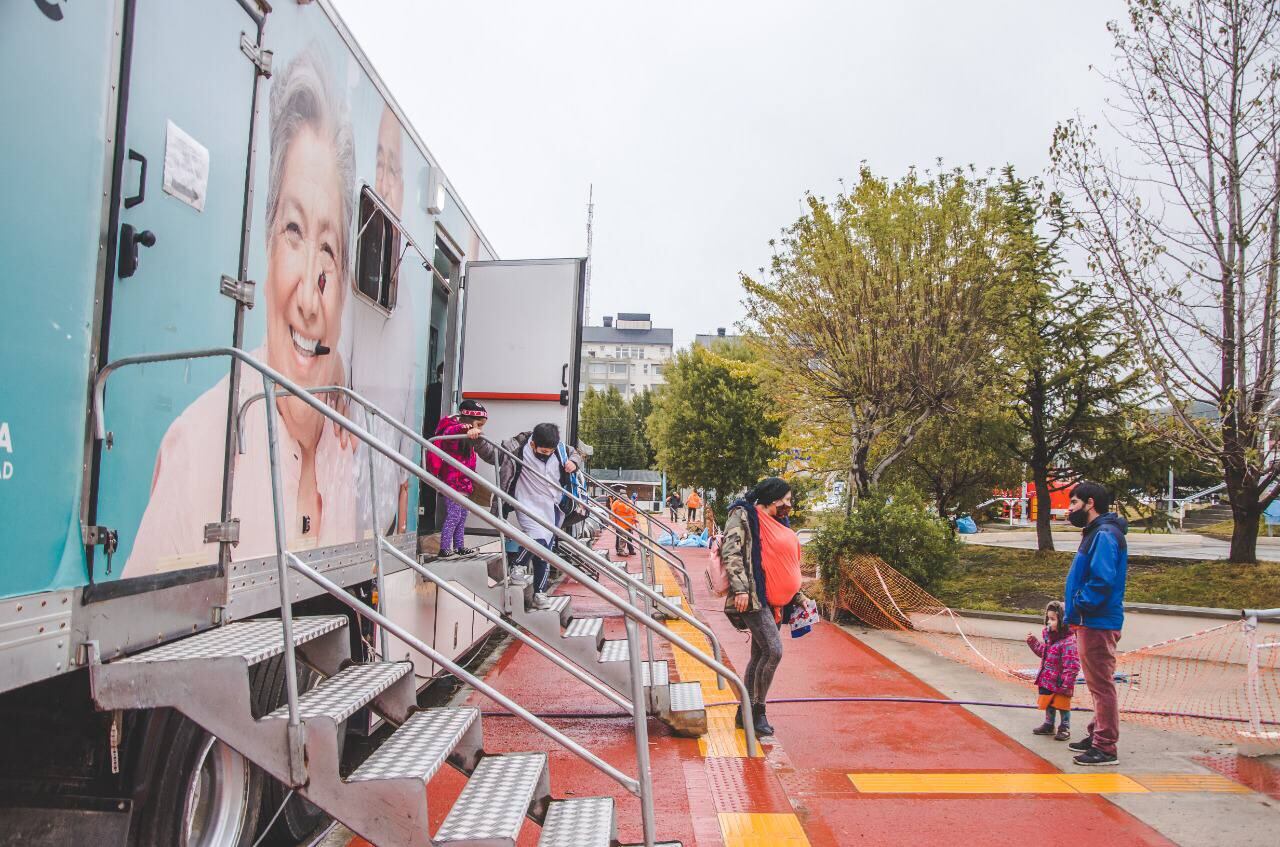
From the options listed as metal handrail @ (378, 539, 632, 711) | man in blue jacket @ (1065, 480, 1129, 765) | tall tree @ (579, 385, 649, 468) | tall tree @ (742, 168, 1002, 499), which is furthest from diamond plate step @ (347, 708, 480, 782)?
tall tree @ (579, 385, 649, 468)

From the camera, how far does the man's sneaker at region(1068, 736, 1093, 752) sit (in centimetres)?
546

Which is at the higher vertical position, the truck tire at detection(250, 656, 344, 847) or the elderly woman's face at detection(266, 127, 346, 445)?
the elderly woman's face at detection(266, 127, 346, 445)

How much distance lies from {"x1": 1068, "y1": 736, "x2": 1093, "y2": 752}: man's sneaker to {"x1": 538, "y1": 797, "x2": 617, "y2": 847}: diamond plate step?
3.53 m

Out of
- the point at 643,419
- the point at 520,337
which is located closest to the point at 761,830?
the point at 520,337

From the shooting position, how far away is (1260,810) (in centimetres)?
458

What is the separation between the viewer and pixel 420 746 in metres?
3.12

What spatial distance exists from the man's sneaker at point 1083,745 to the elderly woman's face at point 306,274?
15.8ft

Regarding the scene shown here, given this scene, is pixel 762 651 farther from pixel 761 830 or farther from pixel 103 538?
pixel 103 538

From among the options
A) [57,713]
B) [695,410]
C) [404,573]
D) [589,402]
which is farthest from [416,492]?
[589,402]

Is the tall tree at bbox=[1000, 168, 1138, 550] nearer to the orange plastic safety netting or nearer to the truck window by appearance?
the orange plastic safety netting

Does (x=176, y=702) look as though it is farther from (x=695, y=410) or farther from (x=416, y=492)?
(x=695, y=410)

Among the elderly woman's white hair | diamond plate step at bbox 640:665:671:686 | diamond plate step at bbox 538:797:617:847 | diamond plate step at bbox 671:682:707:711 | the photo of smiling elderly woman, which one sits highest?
the elderly woman's white hair

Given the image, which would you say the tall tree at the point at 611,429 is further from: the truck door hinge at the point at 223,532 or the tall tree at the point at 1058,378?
the truck door hinge at the point at 223,532

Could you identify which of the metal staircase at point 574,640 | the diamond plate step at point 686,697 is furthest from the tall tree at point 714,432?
the metal staircase at point 574,640
